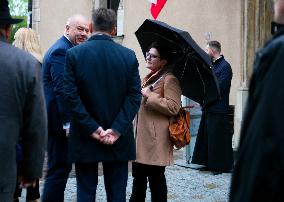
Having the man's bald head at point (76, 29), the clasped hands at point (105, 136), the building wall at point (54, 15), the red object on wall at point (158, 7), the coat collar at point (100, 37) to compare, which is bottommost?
the clasped hands at point (105, 136)

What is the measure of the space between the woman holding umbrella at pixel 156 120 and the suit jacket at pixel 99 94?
627 millimetres

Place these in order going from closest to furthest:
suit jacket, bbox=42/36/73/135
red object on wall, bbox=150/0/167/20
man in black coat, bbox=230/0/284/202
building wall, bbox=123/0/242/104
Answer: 1. man in black coat, bbox=230/0/284/202
2. suit jacket, bbox=42/36/73/135
3. red object on wall, bbox=150/0/167/20
4. building wall, bbox=123/0/242/104

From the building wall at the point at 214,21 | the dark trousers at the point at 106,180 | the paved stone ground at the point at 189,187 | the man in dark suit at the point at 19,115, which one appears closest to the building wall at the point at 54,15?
the building wall at the point at 214,21

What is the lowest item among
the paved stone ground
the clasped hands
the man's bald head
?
the paved stone ground

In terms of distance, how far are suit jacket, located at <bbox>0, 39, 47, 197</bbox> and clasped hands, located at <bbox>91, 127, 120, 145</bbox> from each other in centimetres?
114

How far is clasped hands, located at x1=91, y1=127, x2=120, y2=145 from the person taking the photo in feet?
15.5

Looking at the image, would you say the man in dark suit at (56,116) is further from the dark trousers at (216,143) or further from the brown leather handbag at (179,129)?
the dark trousers at (216,143)

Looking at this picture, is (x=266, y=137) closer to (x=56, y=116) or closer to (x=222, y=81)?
(x=56, y=116)

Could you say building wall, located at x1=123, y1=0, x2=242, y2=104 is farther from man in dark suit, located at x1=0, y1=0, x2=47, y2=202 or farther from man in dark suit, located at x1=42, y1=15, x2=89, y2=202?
man in dark suit, located at x1=0, y1=0, x2=47, y2=202

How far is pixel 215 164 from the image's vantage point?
340 inches

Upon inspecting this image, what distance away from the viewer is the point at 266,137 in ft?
6.91

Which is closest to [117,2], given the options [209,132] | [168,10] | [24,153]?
[168,10]

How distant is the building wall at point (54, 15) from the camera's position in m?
16.3

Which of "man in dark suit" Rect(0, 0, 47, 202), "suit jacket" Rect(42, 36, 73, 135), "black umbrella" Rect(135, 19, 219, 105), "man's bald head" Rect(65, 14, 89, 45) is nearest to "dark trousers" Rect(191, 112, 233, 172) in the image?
"black umbrella" Rect(135, 19, 219, 105)
